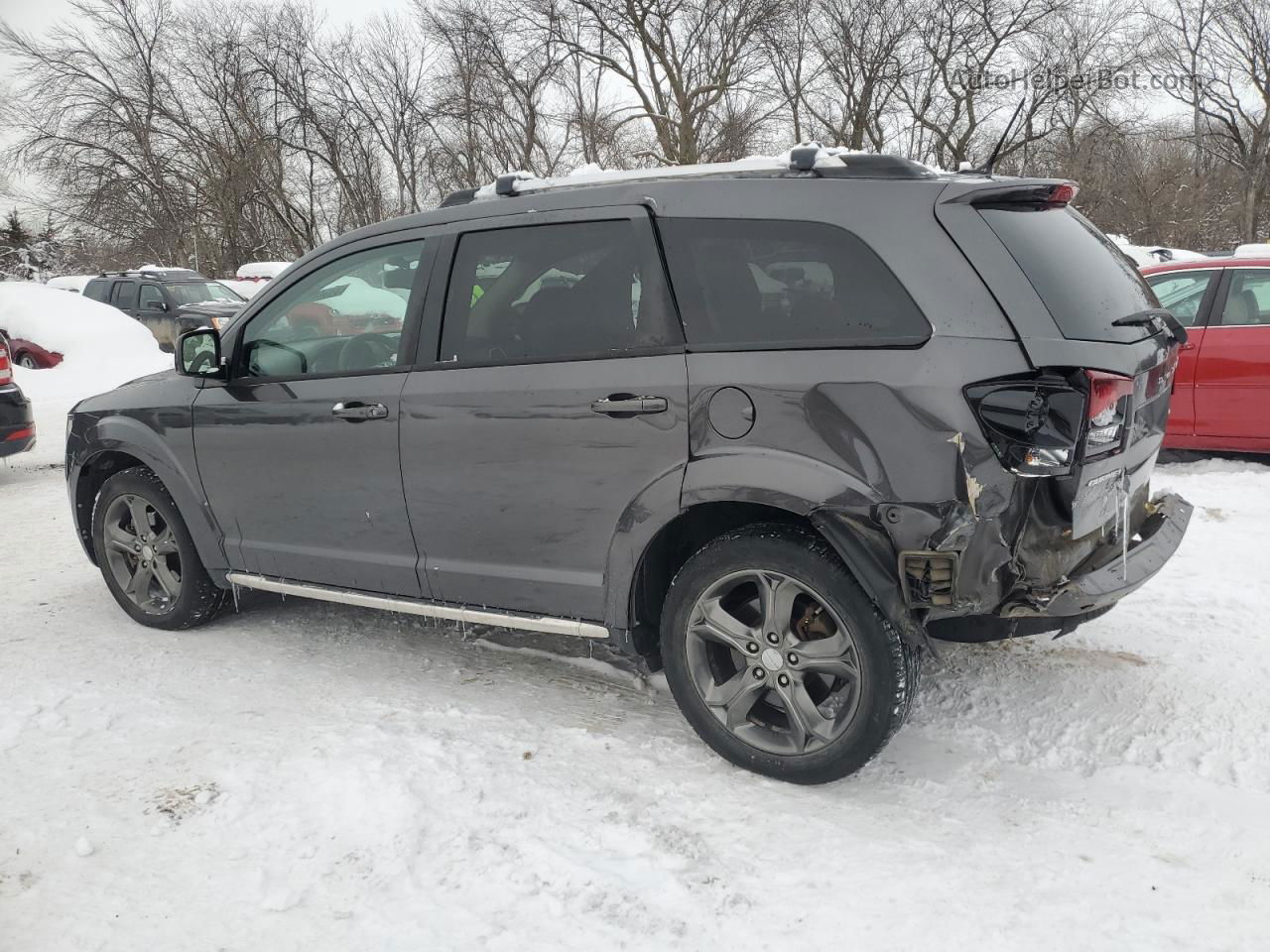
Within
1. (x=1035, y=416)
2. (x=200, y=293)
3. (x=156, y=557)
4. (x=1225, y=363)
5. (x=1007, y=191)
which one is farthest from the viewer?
(x=200, y=293)

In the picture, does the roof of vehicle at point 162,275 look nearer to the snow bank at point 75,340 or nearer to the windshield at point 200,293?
the windshield at point 200,293

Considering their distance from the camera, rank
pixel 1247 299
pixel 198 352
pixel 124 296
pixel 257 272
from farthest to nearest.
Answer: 1. pixel 257 272
2. pixel 124 296
3. pixel 1247 299
4. pixel 198 352

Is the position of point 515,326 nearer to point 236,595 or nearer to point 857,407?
point 857,407

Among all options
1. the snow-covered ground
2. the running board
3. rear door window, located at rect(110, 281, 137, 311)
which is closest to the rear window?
the running board

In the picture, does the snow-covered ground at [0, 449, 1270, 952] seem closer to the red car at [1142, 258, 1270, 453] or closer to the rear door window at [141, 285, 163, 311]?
the red car at [1142, 258, 1270, 453]

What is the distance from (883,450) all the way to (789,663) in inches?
29.2

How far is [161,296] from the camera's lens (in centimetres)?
1927

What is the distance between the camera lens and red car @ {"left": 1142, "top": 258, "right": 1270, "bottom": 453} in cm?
676

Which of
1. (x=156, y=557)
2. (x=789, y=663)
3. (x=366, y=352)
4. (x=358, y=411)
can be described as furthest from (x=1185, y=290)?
(x=156, y=557)

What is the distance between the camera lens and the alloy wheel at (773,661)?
304cm

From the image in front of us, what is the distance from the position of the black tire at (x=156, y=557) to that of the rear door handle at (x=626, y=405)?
92.0 inches

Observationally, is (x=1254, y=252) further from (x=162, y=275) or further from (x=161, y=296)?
(x=162, y=275)

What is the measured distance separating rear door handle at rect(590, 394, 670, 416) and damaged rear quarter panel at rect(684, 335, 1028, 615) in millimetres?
161

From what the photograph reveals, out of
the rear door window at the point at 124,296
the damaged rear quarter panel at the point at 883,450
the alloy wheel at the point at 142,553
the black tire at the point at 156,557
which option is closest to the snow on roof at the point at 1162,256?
the damaged rear quarter panel at the point at 883,450
